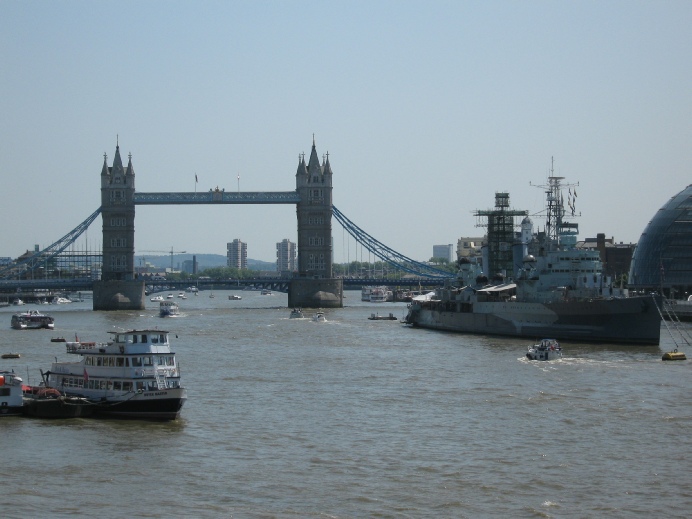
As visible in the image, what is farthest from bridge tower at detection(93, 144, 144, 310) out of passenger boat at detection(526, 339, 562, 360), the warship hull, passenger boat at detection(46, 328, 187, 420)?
passenger boat at detection(46, 328, 187, 420)

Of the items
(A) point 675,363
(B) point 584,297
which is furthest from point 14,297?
(A) point 675,363

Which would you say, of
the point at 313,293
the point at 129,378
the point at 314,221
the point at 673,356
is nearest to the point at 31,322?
the point at 313,293

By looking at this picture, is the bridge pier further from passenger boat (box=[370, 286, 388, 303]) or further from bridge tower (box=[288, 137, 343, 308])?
passenger boat (box=[370, 286, 388, 303])

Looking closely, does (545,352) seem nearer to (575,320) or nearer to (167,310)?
(575,320)

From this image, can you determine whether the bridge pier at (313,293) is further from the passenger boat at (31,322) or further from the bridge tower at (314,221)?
the passenger boat at (31,322)

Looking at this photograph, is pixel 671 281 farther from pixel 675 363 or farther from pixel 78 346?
pixel 78 346
